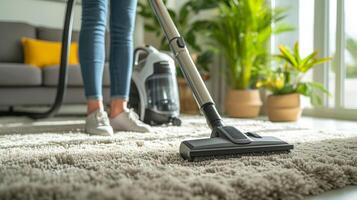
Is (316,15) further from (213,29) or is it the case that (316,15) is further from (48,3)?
(48,3)

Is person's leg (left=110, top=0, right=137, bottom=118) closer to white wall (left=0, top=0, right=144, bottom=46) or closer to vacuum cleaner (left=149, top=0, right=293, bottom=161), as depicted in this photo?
vacuum cleaner (left=149, top=0, right=293, bottom=161)

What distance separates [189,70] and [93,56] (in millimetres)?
446

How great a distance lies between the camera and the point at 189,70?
1.07 metres

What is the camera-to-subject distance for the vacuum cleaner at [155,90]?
1.85 meters

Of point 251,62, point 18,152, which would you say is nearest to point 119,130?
point 18,152

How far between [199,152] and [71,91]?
2.04 meters

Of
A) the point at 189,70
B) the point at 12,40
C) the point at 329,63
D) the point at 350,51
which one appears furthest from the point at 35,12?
the point at 189,70

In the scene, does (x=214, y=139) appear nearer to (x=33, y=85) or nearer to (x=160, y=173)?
(x=160, y=173)

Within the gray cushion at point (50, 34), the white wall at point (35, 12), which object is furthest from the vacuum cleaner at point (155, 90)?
the white wall at point (35, 12)

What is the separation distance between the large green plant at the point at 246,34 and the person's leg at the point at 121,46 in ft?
4.66

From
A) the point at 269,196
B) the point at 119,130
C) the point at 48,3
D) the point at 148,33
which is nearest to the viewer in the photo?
the point at 269,196

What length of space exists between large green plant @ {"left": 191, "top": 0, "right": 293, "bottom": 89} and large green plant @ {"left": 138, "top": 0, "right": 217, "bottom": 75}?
1.17 ft

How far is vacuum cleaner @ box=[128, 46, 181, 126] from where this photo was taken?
1.85 metres

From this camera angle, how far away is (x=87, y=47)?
1346 millimetres
